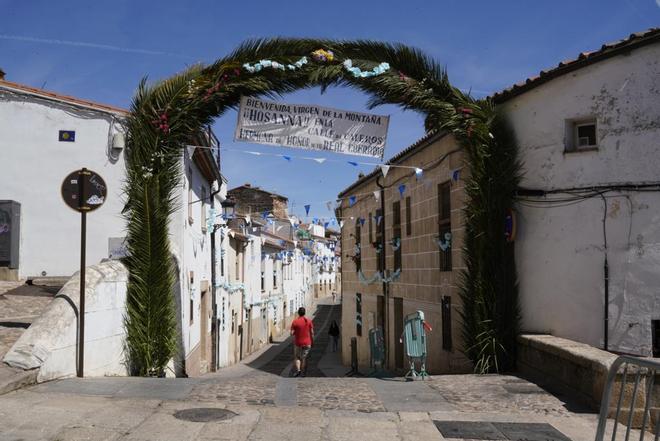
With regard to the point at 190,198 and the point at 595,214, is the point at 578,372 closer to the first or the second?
the point at 595,214

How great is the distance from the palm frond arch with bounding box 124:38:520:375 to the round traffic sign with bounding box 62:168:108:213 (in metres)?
1.00

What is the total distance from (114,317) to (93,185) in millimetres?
1942

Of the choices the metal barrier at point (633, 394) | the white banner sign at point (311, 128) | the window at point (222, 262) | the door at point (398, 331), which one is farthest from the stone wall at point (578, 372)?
the window at point (222, 262)

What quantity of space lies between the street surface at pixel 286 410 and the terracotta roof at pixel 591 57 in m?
4.53

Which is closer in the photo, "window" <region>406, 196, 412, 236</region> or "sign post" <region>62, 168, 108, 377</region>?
"sign post" <region>62, 168, 108, 377</region>

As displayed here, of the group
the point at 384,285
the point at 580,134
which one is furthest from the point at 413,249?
the point at 580,134

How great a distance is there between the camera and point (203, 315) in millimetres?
19000

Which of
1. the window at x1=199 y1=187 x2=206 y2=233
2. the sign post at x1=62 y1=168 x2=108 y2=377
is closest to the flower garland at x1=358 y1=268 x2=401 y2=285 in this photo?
the window at x1=199 y1=187 x2=206 y2=233

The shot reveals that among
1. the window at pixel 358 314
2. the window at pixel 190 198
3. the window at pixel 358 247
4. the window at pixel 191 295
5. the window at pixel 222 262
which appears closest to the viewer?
the window at pixel 190 198

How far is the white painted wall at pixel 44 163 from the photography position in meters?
13.5

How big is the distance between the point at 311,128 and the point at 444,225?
4076 millimetres

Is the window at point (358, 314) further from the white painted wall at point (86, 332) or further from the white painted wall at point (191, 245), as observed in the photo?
the white painted wall at point (86, 332)

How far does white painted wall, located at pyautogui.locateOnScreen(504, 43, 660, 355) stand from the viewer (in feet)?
A: 30.0

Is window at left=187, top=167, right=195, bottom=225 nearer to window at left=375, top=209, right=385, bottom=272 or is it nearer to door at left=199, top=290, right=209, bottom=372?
door at left=199, top=290, right=209, bottom=372
